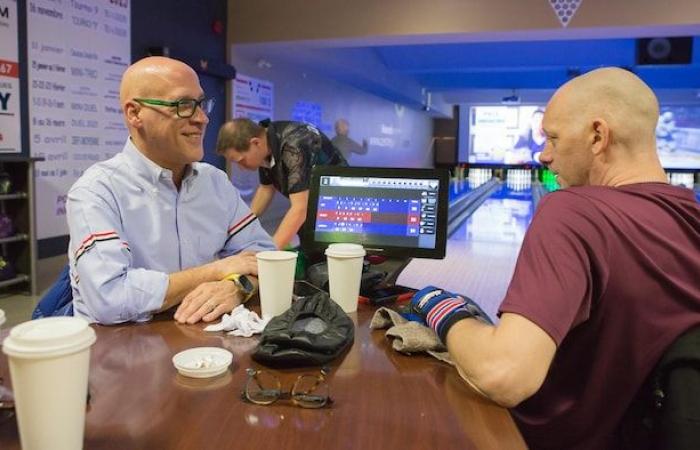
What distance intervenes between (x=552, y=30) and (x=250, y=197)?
3.51 m

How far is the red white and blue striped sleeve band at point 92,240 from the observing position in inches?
53.1

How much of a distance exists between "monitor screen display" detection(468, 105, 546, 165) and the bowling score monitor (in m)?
15.3

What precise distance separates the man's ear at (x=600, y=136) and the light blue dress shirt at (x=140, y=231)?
0.96 meters

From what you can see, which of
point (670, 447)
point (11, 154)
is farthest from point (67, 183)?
point (670, 447)

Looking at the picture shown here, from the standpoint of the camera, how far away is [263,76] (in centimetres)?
705

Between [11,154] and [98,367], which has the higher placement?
[11,154]

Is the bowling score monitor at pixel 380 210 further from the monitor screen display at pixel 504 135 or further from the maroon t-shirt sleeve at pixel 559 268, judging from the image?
the monitor screen display at pixel 504 135

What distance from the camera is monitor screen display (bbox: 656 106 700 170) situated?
13.8 m

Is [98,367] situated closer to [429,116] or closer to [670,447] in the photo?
[670,447]

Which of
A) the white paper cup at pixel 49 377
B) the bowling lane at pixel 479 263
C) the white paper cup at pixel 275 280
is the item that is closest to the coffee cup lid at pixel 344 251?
the white paper cup at pixel 275 280

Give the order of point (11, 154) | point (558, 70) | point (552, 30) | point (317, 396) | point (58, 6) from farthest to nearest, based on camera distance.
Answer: point (558, 70), point (552, 30), point (58, 6), point (11, 154), point (317, 396)

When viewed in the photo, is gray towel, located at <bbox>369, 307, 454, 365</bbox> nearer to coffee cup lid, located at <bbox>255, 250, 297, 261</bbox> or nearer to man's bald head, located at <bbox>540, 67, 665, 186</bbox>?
coffee cup lid, located at <bbox>255, 250, 297, 261</bbox>

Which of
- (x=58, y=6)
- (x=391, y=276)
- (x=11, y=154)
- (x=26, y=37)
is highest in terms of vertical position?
(x=58, y=6)

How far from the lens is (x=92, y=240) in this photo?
1355mm
